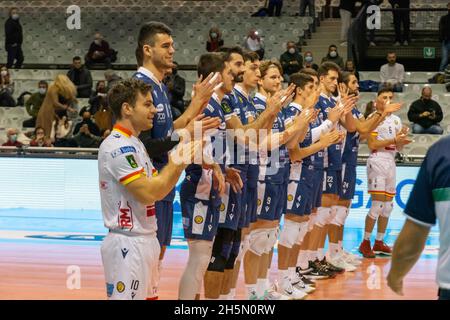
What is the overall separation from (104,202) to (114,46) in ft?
57.7

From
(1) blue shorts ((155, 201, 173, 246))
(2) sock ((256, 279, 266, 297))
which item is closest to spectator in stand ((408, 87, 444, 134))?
(2) sock ((256, 279, 266, 297))

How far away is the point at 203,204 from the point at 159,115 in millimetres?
831

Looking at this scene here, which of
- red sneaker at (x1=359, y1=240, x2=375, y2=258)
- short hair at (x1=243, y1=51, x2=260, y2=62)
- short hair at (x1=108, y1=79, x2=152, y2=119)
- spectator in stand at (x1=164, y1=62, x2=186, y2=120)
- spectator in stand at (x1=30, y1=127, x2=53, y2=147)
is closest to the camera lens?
short hair at (x1=108, y1=79, x2=152, y2=119)

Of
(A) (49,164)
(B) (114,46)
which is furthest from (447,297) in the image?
(B) (114,46)

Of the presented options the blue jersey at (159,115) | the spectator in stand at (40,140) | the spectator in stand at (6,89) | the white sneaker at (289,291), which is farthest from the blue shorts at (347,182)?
the spectator in stand at (6,89)

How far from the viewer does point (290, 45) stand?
1848 centimetres

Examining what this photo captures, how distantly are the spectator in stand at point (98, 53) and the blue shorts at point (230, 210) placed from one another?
14.2 meters

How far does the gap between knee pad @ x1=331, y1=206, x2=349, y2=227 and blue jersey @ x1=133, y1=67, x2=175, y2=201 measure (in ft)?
15.8

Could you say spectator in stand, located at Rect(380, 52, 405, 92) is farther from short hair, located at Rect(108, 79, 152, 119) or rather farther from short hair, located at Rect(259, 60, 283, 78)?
short hair, located at Rect(108, 79, 152, 119)

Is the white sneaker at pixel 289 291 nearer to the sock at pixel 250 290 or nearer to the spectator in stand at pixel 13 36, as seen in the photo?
the sock at pixel 250 290

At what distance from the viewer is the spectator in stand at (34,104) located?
18.5 meters

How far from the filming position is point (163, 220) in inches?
242

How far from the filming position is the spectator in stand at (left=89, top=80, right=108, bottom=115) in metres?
17.1

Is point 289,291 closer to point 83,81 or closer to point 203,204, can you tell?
point 203,204
